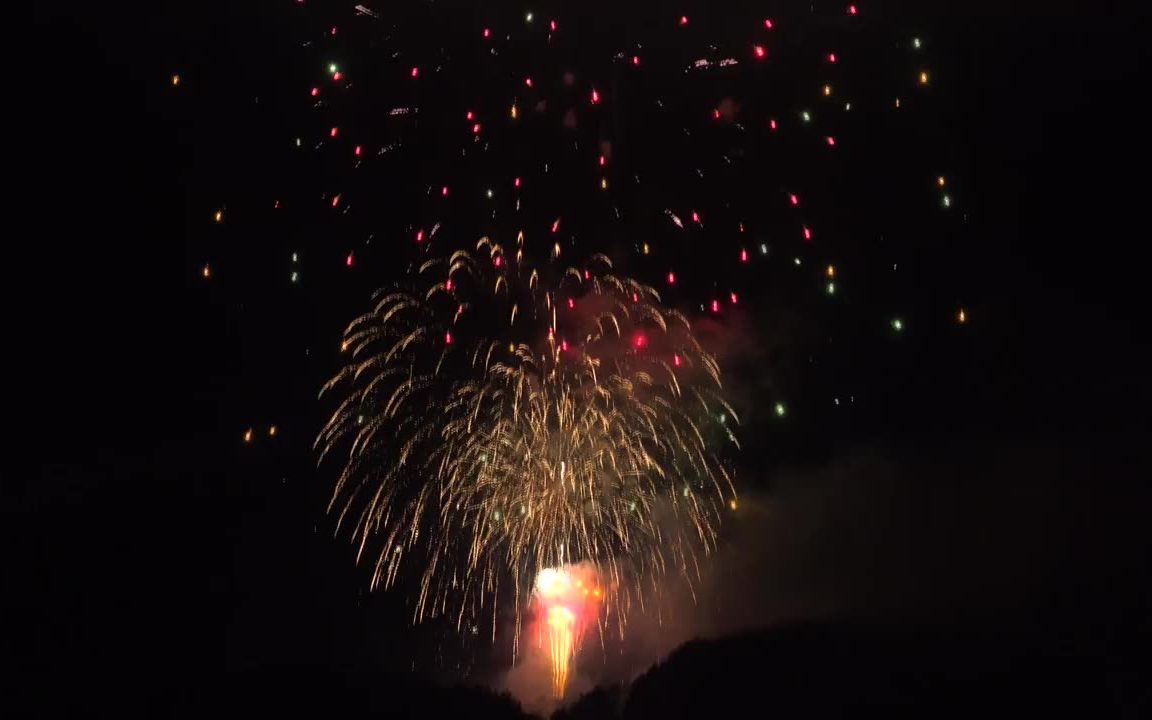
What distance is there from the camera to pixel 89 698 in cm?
2389

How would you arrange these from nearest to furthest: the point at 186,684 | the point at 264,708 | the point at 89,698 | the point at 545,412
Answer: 1. the point at 545,412
2. the point at 89,698
3. the point at 186,684
4. the point at 264,708

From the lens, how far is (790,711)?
38.0 metres

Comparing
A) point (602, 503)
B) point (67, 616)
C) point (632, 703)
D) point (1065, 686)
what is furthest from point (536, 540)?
point (1065, 686)

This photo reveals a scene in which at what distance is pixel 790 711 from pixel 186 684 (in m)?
23.5

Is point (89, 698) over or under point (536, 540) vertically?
under

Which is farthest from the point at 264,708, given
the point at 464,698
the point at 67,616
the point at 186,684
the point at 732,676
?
the point at 732,676

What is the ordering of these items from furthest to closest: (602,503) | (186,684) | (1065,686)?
1. (1065,686)
2. (186,684)
3. (602,503)

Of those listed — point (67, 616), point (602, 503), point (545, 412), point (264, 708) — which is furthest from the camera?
point (264, 708)

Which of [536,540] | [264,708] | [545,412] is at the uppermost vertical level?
[545,412]

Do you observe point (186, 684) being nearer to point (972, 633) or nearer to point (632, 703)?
point (632, 703)

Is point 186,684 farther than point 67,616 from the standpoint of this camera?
Yes

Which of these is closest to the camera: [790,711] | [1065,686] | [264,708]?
[264,708]

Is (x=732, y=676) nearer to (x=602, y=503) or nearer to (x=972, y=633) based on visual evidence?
(x=972, y=633)

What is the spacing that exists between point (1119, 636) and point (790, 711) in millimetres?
12581
